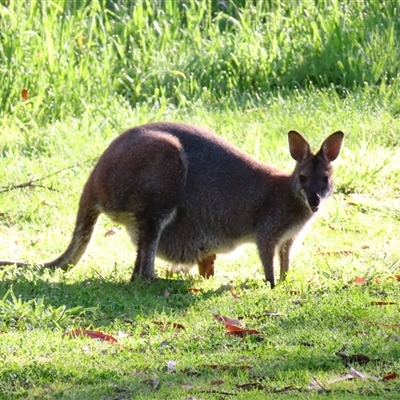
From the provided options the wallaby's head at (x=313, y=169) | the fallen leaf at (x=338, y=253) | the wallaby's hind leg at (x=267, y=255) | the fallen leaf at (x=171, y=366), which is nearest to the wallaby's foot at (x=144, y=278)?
the wallaby's hind leg at (x=267, y=255)

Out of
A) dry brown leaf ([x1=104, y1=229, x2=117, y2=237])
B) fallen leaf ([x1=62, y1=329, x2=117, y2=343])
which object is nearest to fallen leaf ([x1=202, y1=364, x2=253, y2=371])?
fallen leaf ([x1=62, y1=329, x2=117, y2=343])

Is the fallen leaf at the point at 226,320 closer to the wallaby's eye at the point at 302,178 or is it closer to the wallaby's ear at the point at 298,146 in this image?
the wallaby's eye at the point at 302,178

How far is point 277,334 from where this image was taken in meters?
5.79

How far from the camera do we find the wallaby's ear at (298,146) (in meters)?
7.15

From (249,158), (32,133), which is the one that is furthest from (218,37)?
(249,158)

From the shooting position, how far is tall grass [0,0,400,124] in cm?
1053

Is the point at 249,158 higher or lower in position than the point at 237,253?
higher

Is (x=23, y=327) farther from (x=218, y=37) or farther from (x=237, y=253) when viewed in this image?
(x=218, y=37)

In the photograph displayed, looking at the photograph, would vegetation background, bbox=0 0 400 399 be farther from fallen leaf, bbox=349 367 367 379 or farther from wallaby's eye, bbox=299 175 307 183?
wallaby's eye, bbox=299 175 307 183

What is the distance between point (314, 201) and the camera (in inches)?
272

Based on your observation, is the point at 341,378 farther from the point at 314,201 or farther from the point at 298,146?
the point at 298,146

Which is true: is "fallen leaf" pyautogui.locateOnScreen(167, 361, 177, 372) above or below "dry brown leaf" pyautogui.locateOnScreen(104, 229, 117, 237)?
above

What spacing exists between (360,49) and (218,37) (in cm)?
150

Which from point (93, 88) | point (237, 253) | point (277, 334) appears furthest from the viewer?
point (93, 88)
